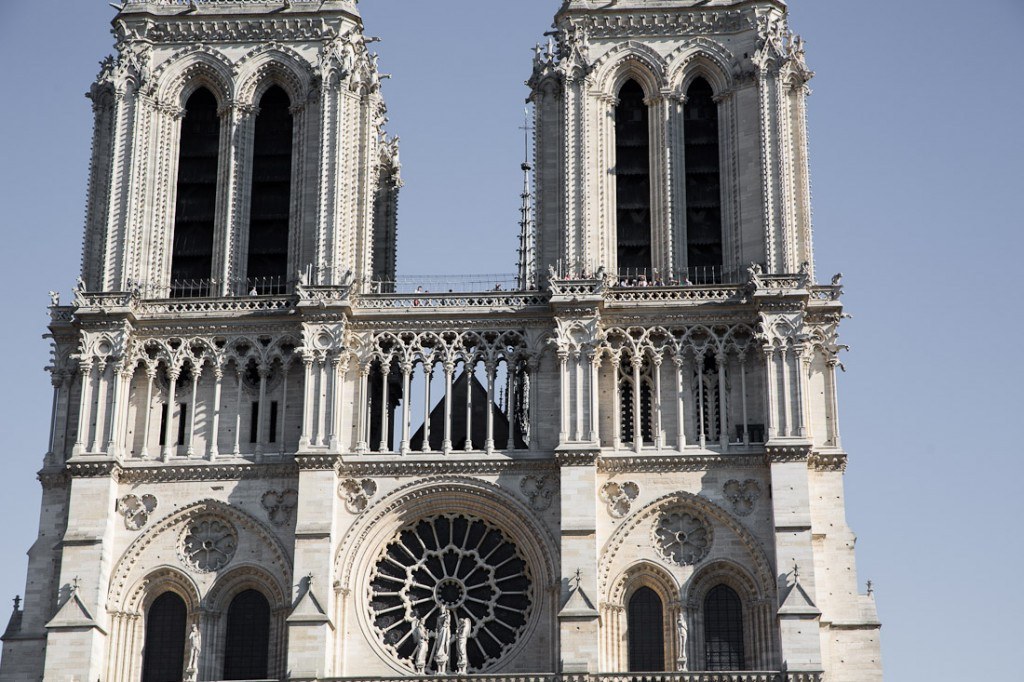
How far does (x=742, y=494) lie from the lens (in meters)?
56.2

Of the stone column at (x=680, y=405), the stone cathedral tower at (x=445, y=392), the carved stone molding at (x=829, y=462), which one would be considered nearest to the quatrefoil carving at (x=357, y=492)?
the stone cathedral tower at (x=445, y=392)

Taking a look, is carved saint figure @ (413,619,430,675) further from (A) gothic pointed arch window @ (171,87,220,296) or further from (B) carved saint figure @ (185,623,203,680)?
(A) gothic pointed arch window @ (171,87,220,296)

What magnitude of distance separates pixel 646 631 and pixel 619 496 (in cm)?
363

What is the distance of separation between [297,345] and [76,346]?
628 centimetres

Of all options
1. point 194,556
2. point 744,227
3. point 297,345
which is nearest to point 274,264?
point 297,345

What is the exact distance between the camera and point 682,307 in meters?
57.8

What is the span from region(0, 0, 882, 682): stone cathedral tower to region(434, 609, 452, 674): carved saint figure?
10 centimetres

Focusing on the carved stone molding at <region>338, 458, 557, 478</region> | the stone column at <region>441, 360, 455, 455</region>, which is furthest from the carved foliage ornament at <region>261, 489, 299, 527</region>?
the stone column at <region>441, 360, 455, 455</region>

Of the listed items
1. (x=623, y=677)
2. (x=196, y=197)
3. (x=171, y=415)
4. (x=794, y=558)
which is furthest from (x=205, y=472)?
(x=794, y=558)

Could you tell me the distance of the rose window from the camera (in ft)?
184

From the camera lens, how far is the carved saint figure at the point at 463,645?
54719 mm

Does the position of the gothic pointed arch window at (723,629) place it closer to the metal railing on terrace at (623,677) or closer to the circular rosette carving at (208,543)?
the metal railing on terrace at (623,677)

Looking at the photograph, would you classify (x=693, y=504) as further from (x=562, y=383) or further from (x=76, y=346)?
(x=76, y=346)

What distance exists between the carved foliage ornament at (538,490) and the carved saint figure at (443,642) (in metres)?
3.73
